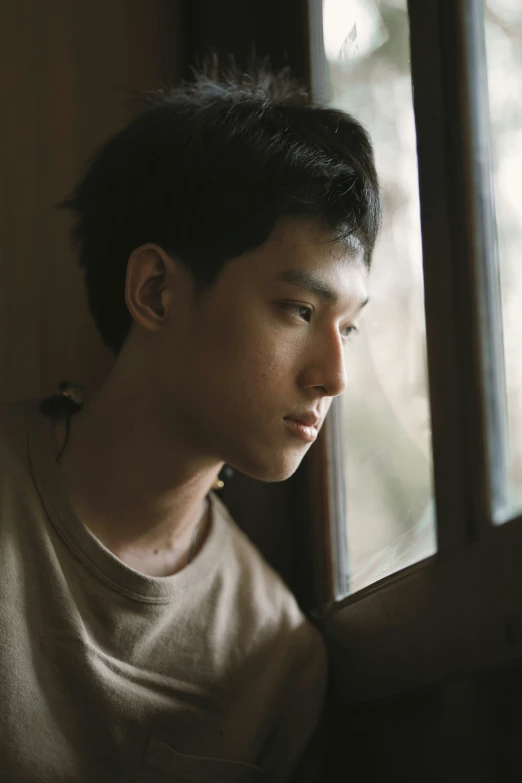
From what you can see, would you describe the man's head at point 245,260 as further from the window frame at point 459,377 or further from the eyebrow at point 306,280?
the window frame at point 459,377

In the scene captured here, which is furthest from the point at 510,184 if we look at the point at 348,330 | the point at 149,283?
the point at 149,283

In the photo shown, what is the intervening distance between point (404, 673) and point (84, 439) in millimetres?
422

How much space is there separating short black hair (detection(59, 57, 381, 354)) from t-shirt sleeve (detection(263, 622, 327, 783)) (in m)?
0.44

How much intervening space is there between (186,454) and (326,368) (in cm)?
19

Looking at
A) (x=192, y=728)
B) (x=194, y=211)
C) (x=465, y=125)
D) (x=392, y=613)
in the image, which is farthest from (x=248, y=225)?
(x=192, y=728)

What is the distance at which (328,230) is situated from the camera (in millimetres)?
881

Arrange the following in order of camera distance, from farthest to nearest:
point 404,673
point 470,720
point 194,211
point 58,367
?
→ point 58,367 < point 194,211 < point 404,673 < point 470,720

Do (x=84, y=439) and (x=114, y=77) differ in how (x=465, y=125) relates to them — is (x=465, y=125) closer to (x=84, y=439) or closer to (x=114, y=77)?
(x=84, y=439)

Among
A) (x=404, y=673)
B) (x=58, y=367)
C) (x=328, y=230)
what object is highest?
(x=328, y=230)

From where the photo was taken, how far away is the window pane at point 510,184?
26.3 inches

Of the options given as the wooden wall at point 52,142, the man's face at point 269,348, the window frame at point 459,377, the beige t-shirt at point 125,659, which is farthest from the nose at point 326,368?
the wooden wall at point 52,142

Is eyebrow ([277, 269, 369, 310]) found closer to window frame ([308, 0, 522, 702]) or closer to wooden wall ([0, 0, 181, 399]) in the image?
window frame ([308, 0, 522, 702])

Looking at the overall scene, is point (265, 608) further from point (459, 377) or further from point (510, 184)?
point (510, 184)

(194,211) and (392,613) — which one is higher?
(194,211)
